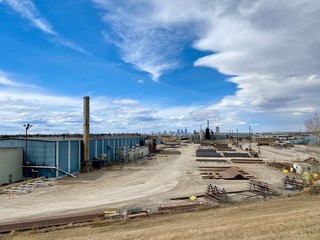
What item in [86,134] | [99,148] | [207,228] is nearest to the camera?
[207,228]

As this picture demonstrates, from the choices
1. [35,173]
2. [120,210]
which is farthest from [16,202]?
[35,173]

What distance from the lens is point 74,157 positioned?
37406 millimetres

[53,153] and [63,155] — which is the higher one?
[53,153]

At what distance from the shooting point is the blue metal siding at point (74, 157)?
120 ft

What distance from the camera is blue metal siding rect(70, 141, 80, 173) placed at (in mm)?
36562

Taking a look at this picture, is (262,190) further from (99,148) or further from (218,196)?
(99,148)

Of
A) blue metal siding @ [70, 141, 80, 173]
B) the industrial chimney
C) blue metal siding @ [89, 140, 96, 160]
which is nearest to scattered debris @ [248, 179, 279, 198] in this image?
blue metal siding @ [70, 141, 80, 173]

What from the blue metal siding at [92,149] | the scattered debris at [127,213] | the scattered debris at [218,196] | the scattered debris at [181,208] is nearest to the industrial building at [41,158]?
the blue metal siding at [92,149]

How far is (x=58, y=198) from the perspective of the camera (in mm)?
22969

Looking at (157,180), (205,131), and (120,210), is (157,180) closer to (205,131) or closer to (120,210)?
(120,210)

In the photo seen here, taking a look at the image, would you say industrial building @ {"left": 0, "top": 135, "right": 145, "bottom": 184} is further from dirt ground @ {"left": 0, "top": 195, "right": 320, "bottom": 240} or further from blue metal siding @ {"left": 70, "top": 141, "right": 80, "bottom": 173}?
dirt ground @ {"left": 0, "top": 195, "right": 320, "bottom": 240}

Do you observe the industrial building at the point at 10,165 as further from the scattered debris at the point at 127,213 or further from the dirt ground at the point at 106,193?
the scattered debris at the point at 127,213

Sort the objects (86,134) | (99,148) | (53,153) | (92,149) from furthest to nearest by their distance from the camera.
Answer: (99,148)
(92,149)
(86,134)
(53,153)

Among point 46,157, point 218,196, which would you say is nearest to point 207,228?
point 218,196
